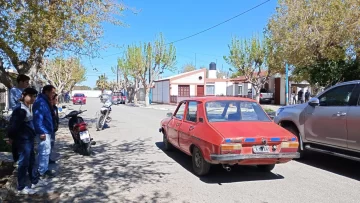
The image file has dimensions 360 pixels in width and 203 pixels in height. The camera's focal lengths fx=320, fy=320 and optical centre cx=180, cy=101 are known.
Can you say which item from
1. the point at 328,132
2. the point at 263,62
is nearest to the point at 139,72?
the point at 263,62

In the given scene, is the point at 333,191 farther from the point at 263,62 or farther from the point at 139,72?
the point at 139,72

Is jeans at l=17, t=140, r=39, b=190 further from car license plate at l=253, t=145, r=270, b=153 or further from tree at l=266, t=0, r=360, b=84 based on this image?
tree at l=266, t=0, r=360, b=84

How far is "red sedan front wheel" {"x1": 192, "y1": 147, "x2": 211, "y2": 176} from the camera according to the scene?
5.92 metres

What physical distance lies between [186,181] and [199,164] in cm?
45

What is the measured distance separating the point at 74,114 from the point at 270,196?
5971mm

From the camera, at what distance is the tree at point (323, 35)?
12.7 m

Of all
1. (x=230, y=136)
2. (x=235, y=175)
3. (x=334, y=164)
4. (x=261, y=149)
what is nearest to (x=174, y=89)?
(x=334, y=164)

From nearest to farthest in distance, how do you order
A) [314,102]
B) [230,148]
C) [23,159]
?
[23,159]
[230,148]
[314,102]

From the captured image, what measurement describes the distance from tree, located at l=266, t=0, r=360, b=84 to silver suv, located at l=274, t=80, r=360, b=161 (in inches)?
249

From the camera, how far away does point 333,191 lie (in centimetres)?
528

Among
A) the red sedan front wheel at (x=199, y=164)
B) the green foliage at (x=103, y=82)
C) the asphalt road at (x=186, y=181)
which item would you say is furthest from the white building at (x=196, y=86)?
the green foliage at (x=103, y=82)

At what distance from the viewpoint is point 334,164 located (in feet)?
24.3

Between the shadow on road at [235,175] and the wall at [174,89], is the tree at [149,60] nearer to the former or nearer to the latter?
the wall at [174,89]

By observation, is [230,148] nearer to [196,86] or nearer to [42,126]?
[42,126]
